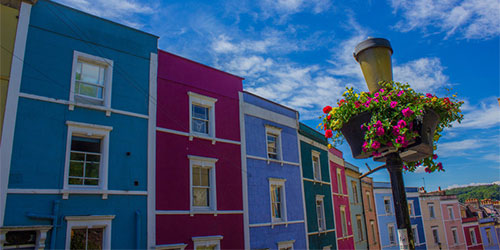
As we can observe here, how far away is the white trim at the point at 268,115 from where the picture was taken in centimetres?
1931

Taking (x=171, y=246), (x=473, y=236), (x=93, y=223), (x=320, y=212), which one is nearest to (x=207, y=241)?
(x=171, y=246)

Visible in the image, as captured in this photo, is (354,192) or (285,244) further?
(354,192)

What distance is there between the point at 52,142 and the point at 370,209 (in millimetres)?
28771

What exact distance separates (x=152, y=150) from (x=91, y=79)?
3.39 m

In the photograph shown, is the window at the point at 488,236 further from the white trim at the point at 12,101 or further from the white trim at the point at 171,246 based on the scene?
the white trim at the point at 12,101

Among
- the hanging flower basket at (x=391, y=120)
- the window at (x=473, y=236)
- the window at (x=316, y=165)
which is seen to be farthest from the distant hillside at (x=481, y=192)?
the hanging flower basket at (x=391, y=120)

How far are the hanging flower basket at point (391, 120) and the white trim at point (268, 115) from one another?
582 inches

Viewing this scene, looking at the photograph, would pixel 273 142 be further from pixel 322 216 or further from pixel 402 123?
pixel 402 123

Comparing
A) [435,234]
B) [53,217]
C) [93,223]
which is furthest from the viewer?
[435,234]

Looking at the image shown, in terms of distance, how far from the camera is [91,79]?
1353 centimetres

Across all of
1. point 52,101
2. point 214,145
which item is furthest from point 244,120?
point 52,101

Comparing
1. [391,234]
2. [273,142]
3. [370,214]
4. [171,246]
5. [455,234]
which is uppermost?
[273,142]

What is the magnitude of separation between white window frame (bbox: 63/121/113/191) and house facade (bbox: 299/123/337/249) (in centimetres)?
1245

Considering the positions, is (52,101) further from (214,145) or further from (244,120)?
(244,120)
